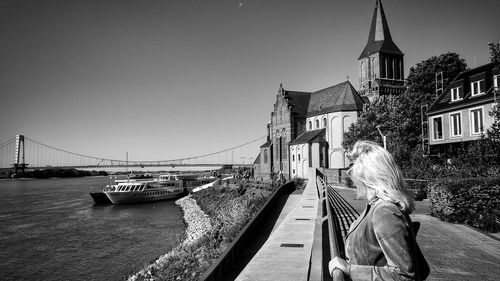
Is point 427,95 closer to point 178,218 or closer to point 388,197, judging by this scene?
point 178,218

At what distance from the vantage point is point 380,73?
201 ft

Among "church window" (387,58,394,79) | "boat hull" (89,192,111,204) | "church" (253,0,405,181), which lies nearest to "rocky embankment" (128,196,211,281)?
"boat hull" (89,192,111,204)

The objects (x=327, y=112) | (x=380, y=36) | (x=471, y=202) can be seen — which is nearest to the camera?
(x=471, y=202)

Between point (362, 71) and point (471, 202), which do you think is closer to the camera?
point (471, 202)

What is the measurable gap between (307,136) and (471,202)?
45.9 m

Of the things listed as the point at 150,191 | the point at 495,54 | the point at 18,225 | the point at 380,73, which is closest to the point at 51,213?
the point at 18,225

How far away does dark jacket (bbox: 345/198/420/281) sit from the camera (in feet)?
7.04

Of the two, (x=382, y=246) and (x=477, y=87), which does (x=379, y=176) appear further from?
(x=477, y=87)

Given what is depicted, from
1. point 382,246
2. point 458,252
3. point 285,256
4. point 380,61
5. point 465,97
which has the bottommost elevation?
point 458,252

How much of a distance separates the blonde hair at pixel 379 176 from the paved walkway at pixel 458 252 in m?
6.47

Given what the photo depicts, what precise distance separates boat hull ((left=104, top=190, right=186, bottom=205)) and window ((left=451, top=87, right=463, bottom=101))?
45425 mm

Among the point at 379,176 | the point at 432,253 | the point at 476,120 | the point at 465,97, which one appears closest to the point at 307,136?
the point at 465,97

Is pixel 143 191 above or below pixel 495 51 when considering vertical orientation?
below

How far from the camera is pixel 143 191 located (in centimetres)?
5653
